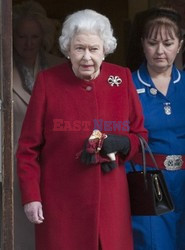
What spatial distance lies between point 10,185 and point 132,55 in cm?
124

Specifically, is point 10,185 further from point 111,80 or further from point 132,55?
point 132,55

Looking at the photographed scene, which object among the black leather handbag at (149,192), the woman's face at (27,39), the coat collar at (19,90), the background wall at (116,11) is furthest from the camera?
the background wall at (116,11)

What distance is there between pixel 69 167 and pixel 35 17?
124cm

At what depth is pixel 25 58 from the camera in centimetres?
417

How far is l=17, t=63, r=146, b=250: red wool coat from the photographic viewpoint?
132 inches

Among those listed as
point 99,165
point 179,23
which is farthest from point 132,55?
point 99,165

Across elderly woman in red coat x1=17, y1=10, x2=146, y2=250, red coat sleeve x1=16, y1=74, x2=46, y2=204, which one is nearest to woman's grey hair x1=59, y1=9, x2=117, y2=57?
elderly woman in red coat x1=17, y1=10, x2=146, y2=250

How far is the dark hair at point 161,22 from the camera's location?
12.5 ft

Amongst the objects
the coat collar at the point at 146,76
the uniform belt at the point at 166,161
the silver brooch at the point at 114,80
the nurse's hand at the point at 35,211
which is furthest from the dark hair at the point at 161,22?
the nurse's hand at the point at 35,211

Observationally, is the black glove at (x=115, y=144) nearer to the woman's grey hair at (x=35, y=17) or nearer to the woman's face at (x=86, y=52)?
the woman's face at (x=86, y=52)

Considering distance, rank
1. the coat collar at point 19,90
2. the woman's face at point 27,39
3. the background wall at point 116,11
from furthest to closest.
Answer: the background wall at point 116,11, the woman's face at point 27,39, the coat collar at point 19,90

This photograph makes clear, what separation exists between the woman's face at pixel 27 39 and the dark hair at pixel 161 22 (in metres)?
0.68

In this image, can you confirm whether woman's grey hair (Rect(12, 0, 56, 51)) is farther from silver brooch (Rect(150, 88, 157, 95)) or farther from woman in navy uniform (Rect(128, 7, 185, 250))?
silver brooch (Rect(150, 88, 157, 95))

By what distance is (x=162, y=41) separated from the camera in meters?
3.77
